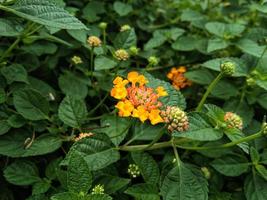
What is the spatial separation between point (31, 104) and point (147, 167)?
0.39 m

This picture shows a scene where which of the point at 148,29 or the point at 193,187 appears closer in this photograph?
the point at 193,187

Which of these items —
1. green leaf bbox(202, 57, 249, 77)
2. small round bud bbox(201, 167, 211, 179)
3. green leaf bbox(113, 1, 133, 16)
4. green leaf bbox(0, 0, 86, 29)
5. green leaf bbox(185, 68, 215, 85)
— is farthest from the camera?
green leaf bbox(113, 1, 133, 16)

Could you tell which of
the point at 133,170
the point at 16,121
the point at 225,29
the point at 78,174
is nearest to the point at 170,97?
the point at 133,170

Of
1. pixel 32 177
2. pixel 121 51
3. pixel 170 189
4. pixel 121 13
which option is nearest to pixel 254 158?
pixel 170 189

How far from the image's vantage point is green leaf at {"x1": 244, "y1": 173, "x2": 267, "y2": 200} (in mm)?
1246

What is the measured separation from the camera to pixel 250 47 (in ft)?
5.12

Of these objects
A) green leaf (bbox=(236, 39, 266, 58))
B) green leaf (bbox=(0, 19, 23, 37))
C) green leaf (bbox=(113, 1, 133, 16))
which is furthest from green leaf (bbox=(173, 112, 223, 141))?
green leaf (bbox=(113, 1, 133, 16))

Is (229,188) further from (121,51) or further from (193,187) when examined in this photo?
(121,51)

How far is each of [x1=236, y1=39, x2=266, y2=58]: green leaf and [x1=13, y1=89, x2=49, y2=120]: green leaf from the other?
728 mm

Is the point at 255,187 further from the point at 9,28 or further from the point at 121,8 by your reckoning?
the point at 121,8

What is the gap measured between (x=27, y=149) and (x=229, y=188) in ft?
2.17

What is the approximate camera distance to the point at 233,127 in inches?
46.1

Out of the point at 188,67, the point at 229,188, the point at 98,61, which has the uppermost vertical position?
the point at 98,61

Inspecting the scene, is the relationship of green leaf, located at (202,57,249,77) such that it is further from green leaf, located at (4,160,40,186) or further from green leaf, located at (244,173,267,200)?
green leaf, located at (4,160,40,186)
